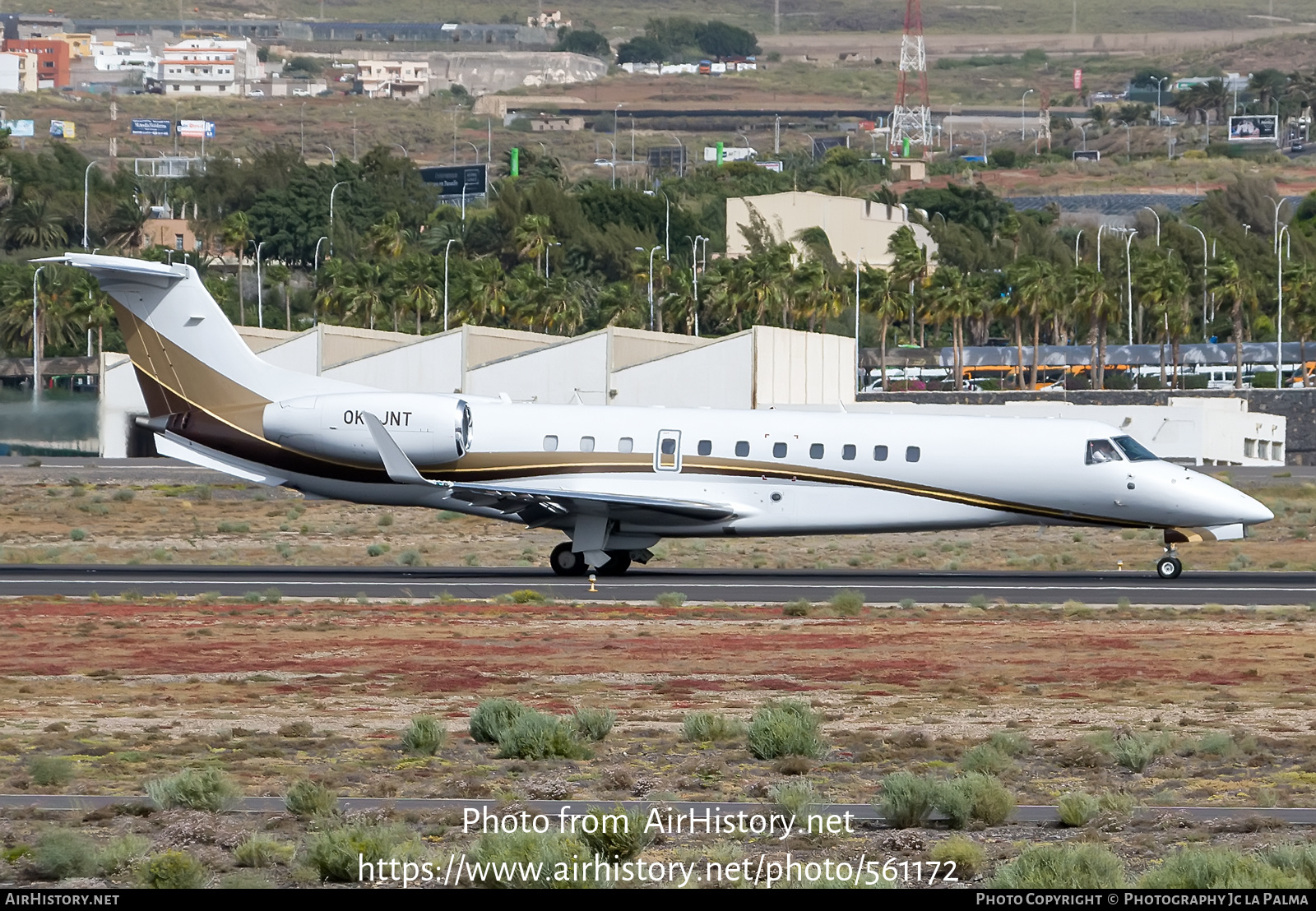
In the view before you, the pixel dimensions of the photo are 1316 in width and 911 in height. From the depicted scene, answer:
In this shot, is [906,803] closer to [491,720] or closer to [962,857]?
[962,857]

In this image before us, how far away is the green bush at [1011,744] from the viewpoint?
16031mm

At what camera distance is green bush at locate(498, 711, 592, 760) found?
16.2 m

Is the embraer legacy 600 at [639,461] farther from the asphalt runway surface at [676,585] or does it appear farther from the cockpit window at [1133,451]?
the asphalt runway surface at [676,585]

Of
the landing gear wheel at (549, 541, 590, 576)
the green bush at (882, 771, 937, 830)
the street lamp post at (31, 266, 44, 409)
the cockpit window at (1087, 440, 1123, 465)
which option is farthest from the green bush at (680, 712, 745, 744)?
the street lamp post at (31, 266, 44, 409)

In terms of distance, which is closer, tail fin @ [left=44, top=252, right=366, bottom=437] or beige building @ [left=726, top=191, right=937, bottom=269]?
tail fin @ [left=44, top=252, right=366, bottom=437]

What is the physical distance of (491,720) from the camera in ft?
55.8

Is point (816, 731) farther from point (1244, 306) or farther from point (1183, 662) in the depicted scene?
point (1244, 306)

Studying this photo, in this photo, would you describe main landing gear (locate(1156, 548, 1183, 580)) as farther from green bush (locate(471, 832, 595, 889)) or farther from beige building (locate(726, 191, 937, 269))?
beige building (locate(726, 191, 937, 269))

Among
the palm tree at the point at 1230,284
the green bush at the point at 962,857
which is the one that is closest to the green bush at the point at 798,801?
the green bush at the point at 962,857

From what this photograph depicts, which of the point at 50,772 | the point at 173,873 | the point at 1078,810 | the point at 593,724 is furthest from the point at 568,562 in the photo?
the point at 173,873

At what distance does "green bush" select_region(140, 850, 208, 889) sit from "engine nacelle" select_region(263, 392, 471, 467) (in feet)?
72.3

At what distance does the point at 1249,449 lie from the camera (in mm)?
78750

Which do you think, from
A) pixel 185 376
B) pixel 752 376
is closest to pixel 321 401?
pixel 185 376

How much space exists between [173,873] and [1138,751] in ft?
26.3
